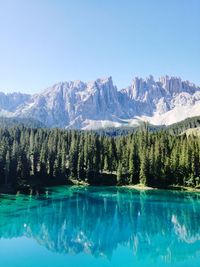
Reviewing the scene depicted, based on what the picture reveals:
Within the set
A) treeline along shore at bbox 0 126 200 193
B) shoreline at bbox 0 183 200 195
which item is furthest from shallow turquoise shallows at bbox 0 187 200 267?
treeline along shore at bbox 0 126 200 193

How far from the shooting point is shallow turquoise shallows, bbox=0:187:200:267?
50.6 m

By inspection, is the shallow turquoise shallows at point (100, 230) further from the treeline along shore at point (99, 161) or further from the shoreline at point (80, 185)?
the treeline along shore at point (99, 161)

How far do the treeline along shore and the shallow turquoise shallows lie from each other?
51.3 ft

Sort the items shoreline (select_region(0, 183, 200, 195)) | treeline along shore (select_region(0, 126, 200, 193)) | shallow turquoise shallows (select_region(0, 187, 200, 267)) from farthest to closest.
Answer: treeline along shore (select_region(0, 126, 200, 193)) → shoreline (select_region(0, 183, 200, 195)) → shallow turquoise shallows (select_region(0, 187, 200, 267))

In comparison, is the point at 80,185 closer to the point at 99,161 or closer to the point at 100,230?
the point at 99,161

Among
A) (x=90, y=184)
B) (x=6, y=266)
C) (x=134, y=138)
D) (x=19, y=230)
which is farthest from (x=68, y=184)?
(x=6, y=266)

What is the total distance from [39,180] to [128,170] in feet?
110

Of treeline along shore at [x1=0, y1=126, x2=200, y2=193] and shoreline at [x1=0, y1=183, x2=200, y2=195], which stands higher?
treeline along shore at [x1=0, y1=126, x2=200, y2=193]

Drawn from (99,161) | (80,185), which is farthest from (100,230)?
(99,161)

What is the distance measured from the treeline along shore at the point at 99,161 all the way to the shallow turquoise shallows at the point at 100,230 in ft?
51.3

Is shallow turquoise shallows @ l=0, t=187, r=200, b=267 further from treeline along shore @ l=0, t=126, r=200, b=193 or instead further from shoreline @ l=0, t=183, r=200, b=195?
treeline along shore @ l=0, t=126, r=200, b=193

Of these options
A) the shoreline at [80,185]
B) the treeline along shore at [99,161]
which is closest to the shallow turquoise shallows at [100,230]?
the shoreline at [80,185]

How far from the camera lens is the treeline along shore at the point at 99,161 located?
4783 inches

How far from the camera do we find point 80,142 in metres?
146
